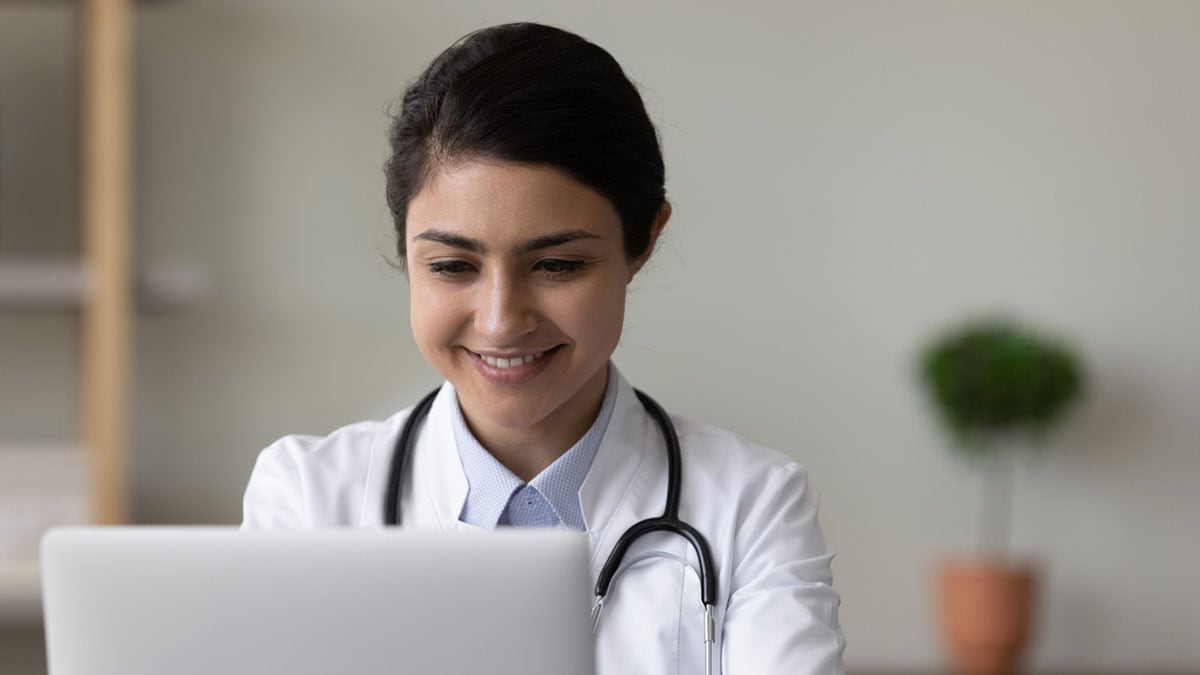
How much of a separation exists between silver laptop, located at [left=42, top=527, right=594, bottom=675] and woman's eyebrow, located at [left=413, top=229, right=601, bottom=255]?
448 mm

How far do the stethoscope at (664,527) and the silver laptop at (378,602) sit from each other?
0.36m

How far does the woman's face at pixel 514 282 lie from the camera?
1254 millimetres

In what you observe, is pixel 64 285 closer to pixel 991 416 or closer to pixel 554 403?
pixel 554 403

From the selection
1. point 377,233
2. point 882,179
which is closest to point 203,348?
point 377,233

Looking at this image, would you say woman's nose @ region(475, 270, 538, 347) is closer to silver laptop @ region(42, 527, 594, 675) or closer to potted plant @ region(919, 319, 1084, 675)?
silver laptop @ region(42, 527, 594, 675)

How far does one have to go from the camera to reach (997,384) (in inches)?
134

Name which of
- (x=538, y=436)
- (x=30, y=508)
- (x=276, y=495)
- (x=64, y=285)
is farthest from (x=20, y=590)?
(x=538, y=436)

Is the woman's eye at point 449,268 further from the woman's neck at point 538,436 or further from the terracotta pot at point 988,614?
the terracotta pot at point 988,614

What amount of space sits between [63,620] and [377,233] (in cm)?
252

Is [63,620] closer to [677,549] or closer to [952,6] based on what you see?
[677,549]

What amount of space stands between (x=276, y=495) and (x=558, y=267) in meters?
0.34

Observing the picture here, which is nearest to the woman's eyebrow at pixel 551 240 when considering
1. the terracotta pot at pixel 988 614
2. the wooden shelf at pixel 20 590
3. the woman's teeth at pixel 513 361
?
the woman's teeth at pixel 513 361

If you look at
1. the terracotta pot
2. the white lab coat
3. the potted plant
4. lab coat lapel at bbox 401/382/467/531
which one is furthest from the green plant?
lab coat lapel at bbox 401/382/467/531

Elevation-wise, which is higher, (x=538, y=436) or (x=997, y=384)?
(x=538, y=436)
